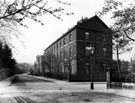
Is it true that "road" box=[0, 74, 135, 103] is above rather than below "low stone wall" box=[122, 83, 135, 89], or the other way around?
below

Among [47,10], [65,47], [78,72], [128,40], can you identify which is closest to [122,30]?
[128,40]

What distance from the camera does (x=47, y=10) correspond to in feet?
16.7


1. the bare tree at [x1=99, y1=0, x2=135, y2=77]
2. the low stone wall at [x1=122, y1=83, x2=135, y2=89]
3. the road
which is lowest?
the road

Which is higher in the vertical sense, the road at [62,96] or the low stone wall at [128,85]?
the low stone wall at [128,85]

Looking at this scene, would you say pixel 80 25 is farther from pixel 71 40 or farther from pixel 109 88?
pixel 109 88

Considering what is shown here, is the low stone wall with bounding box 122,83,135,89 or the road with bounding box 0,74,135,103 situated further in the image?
the low stone wall with bounding box 122,83,135,89

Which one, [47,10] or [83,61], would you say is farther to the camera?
[83,61]

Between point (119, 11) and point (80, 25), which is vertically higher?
point (80, 25)

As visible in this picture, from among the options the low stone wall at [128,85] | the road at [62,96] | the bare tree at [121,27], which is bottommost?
the road at [62,96]

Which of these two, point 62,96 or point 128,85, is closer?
point 62,96

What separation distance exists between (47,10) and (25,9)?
1.89ft

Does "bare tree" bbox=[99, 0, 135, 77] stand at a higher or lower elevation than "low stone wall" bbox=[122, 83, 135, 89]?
higher

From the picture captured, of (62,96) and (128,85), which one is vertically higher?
(128,85)

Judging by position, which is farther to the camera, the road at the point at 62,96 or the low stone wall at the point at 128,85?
the low stone wall at the point at 128,85
